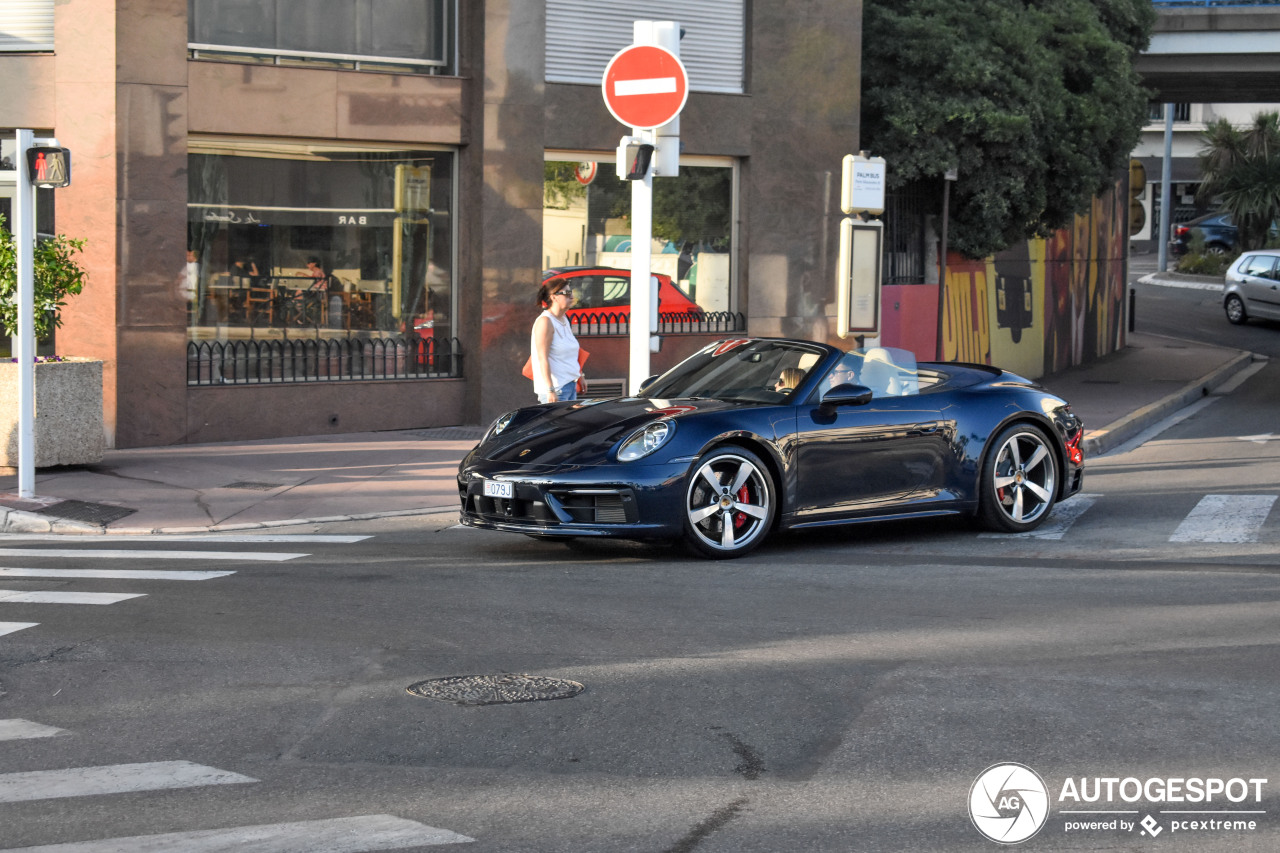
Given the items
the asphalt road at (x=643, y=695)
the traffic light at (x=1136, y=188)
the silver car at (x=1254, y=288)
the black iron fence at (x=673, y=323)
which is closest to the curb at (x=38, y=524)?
the asphalt road at (x=643, y=695)

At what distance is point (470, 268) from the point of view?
649 inches

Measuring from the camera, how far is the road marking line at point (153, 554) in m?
9.17

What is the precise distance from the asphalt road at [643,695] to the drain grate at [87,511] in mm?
1008

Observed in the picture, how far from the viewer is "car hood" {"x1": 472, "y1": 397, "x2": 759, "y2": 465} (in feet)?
29.0

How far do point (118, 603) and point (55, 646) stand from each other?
946mm

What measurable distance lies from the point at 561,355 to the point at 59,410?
409 cm

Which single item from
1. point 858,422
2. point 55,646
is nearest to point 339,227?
point 858,422

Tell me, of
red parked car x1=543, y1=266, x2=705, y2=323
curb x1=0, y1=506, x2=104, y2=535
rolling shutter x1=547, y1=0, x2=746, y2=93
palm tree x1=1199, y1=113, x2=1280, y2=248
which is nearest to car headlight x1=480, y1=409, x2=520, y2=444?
curb x1=0, y1=506, x2=104, y2=535

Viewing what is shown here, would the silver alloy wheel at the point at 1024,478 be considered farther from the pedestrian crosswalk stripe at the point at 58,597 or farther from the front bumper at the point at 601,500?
the pedestrian crosswalk stripe at the point at 58,597

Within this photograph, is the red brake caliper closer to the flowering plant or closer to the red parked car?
the flowering plant

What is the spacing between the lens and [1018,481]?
10.2m

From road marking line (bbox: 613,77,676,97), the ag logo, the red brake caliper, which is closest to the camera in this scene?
the ag logo

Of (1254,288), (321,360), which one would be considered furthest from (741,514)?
(1254,288)

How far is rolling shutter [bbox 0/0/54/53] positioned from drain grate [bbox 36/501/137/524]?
5.57 metres
